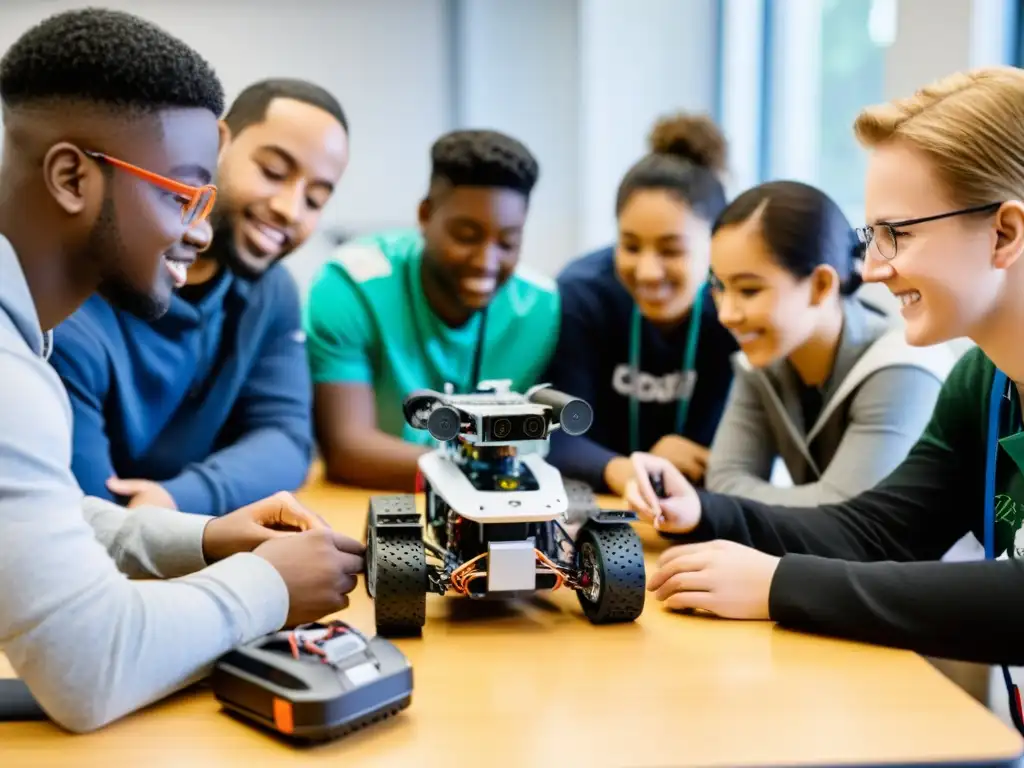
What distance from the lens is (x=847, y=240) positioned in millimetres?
1556

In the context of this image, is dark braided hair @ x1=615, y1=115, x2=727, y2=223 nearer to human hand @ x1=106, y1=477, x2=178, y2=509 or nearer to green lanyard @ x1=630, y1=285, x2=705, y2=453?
green lanyard @ x1=630, y1=285, x2=705, y2=453

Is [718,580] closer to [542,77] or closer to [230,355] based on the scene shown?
[230,355]

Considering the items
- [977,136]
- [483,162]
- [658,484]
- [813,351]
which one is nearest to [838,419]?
[813,351]

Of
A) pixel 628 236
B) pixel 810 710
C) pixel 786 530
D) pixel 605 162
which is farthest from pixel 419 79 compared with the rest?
pixel 810 710

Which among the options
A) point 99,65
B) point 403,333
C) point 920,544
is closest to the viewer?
point 99,65

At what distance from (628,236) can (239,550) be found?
1027 millimetres

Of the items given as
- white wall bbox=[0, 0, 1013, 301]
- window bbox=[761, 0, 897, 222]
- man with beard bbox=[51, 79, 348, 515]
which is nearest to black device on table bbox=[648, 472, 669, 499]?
man with beard bbox=[51, 79, 348, 515]

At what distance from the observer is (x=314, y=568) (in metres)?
0.98

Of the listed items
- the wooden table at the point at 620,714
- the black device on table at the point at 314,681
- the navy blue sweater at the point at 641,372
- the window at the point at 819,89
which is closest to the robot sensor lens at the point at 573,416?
the wooden table at the point at 620,714

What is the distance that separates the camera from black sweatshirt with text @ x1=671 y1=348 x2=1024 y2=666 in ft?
3.16

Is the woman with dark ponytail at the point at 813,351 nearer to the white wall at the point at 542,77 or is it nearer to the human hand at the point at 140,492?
the human hand at the point at 140,492

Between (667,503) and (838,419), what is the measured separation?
1.27ft

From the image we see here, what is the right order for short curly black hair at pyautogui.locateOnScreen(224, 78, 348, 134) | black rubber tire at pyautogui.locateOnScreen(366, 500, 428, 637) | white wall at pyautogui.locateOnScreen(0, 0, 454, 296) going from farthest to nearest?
white wall at pyautogui.locateOnScreen(0, 0, 454, 296) → short curly black hair at pyautogui.locateOnScreen(224, 78, 348, 134) → black rubber tire at pyautogui.locateOnScreen(366, 500, 428, 637)

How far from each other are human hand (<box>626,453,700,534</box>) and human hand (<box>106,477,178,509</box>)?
644 mm
